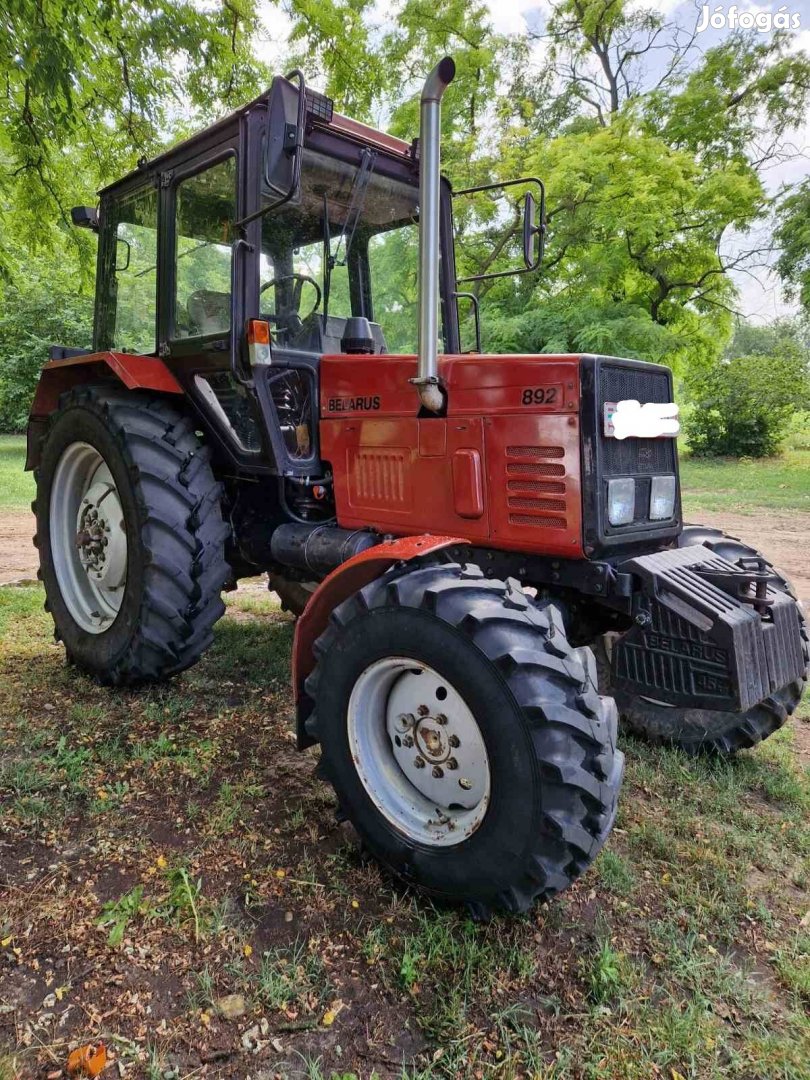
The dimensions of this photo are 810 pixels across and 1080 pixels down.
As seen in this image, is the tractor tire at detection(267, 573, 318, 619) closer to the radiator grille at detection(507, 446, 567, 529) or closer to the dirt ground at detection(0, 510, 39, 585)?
the radiator grille at detection(507, 446, 567, 529)

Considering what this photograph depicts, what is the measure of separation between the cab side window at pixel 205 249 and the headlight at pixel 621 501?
191 cm

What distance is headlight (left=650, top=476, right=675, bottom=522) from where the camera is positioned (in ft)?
9.36

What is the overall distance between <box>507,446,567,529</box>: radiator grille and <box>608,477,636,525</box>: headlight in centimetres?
18

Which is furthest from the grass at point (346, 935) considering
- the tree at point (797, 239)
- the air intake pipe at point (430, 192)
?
the tree at point (797, 239)

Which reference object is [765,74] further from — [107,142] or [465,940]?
[465,940]

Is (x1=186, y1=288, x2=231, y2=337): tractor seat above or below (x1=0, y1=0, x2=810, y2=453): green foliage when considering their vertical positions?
below

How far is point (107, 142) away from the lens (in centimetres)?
596

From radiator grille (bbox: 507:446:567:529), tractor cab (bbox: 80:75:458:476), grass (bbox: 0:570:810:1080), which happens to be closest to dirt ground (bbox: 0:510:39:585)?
tractor cab (bbox: 80:75:458:476)

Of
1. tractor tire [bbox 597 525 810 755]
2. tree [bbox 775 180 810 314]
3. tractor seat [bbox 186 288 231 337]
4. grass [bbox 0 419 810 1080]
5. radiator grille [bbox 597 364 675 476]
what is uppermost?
tree [bbox 775 180 810 314]

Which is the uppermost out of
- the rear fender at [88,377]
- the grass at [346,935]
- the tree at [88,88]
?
the tree at [88,88]

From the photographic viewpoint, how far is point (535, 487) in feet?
8.60

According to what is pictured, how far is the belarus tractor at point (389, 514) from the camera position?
2129mm

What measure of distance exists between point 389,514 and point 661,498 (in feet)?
3.66

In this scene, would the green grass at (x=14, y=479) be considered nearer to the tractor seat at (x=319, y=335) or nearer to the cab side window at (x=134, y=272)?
the cab side window at (x=134, y=272)
